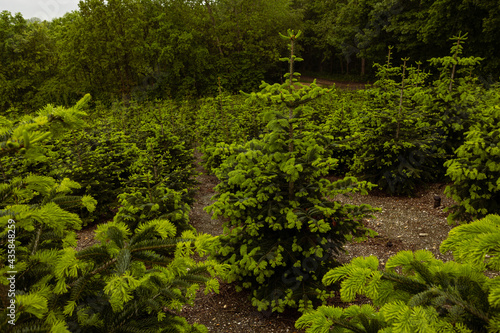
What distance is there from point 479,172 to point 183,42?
2118 centimetres

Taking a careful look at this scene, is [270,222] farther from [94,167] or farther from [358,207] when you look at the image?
[94,167]

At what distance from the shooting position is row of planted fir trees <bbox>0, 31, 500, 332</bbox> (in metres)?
1.43

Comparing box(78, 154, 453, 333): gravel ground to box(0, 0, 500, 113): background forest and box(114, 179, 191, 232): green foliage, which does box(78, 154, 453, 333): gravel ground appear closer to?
box(114, 179, 191, 232): green foliage

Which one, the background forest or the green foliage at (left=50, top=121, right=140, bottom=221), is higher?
the background forest

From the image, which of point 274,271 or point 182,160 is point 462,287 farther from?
point 182,160

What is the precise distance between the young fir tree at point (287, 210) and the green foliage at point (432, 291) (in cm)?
165

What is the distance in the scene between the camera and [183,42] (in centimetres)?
2136

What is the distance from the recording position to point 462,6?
15.3 m

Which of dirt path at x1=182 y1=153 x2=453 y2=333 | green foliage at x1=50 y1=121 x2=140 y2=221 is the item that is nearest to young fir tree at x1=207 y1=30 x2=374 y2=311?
dirt path at x1=182 y1=153 x2=453 y2=333

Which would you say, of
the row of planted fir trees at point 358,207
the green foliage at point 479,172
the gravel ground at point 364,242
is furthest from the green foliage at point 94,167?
the green foliage at point 479,172

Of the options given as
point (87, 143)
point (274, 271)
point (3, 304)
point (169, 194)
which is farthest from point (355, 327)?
point (87, 143)

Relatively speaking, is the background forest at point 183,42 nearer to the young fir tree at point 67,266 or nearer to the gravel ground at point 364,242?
the gravel ground at point 364,242

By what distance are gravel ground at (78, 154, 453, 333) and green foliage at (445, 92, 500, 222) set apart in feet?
2.63

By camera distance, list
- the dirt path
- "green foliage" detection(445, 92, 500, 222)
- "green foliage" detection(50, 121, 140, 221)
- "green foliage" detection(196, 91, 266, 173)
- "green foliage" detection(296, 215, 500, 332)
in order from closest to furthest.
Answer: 1. "green foliage" detection(296, 215, 500, 332)
2. the dirt path
3. "green foliage" detection(445, 92, 500, 222)
4. "green foliage" detection(50, 121, 140, 221)
5. "green foliage" detection(196, 91, 266, 173)
